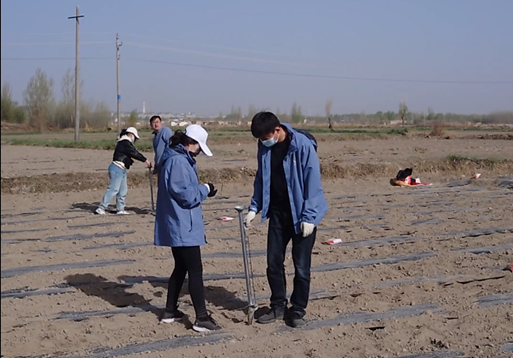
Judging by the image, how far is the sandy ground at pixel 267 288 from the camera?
5043 mm

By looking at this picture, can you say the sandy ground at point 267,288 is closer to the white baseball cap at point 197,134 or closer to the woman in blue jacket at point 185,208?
the woman in blue jacket at point 185,208

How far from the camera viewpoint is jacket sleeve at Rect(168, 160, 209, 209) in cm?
508

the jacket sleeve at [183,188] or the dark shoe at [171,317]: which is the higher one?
the jacket sleeve at [183,188]

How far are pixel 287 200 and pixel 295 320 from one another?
3.21 feet

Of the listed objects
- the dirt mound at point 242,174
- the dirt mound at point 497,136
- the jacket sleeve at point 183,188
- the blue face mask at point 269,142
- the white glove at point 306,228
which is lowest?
the dirt mound at point 242,174

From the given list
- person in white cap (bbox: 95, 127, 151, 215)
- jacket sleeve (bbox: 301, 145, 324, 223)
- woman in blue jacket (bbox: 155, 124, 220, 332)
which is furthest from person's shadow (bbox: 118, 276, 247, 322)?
person in white cap (bbox: 95, 127, 151, 215)

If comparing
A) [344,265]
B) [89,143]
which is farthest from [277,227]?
[89,143]

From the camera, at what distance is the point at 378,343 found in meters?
5.08

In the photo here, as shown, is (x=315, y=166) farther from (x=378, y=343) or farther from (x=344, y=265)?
(x=344, y=265)

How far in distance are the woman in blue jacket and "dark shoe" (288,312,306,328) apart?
61cm

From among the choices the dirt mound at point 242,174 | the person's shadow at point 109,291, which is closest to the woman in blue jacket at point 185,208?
the person's shadow at point 109,291

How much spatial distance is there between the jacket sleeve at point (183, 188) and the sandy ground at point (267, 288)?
41.9 inches

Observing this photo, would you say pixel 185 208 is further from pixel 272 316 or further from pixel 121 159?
pixel 121 159

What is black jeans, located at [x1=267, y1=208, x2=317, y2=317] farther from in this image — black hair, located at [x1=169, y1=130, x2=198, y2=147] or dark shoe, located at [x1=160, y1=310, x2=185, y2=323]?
black hair, located at [x1=169, y1=130, x2=198, y2=147]
